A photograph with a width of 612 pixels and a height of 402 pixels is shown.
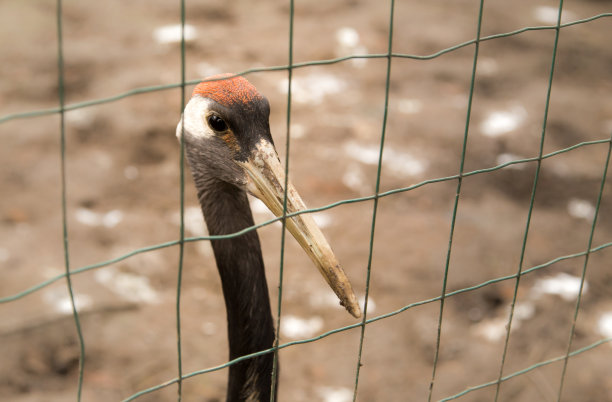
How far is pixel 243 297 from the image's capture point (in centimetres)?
275

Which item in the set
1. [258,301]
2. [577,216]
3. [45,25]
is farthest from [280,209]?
[45,25]

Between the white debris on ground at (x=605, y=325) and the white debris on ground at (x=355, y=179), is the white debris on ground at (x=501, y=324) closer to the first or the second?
the white debris on ground at (x=605, y=325)

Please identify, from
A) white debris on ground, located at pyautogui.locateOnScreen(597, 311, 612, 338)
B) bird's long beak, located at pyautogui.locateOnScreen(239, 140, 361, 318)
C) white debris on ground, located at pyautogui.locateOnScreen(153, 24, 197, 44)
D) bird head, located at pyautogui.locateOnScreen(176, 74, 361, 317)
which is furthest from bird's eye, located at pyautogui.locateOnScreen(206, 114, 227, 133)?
white debris on ground, located at pyautogui.locateOnScreen(153, 24, 197, 44)

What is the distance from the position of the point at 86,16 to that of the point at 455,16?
4.06m

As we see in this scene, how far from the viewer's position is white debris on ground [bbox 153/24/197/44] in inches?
283

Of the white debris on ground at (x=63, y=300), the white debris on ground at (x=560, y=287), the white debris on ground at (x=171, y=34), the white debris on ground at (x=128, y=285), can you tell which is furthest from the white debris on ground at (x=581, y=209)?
the white debris on ground at (x=171, y=34)

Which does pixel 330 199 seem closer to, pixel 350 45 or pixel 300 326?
pixel 300 326

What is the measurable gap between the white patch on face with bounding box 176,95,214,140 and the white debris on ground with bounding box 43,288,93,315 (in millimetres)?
1865

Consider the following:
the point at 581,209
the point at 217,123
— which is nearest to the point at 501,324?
the point at 581,209

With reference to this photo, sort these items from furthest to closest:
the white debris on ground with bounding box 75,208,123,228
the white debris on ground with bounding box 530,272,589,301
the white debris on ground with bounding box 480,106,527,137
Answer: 1. the white debris on ground with bounding box 480,106,527,137
2. the white debris on ground with bounding box 75,208,123,228
3. the white debris on ground with bounding box 530,272,589,301

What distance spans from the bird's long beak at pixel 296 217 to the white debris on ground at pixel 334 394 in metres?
1.64

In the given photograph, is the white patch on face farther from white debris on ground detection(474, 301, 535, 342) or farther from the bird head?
white debris on ground detection(474, 301, 535, 342)

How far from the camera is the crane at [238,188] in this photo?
2.60 m

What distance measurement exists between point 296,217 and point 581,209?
3558 millimetres
